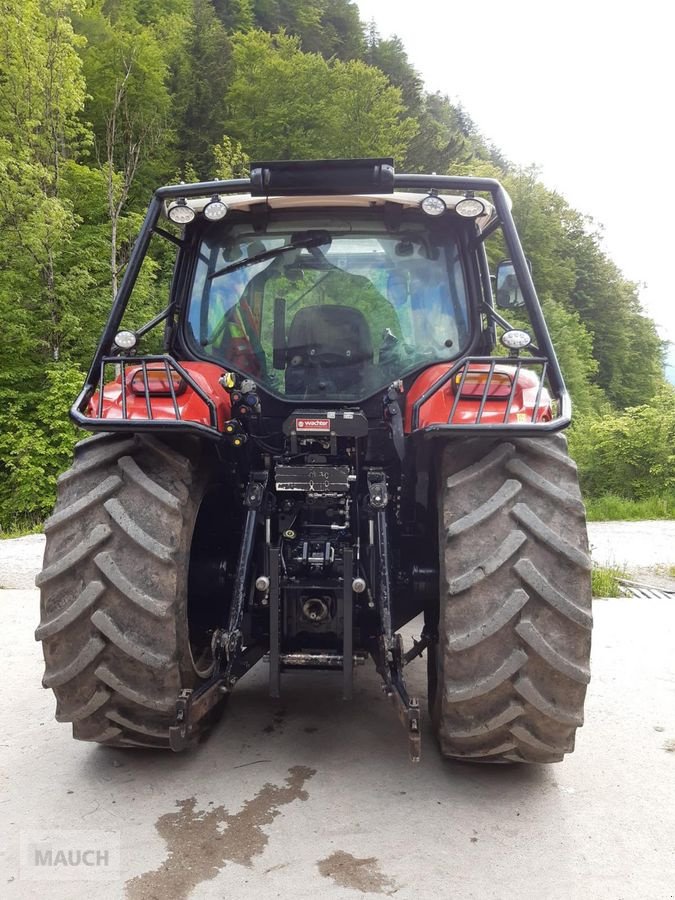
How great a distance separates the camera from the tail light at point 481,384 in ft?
9.02

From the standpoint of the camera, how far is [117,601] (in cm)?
259

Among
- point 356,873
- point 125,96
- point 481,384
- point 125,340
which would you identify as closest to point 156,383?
point 125,340

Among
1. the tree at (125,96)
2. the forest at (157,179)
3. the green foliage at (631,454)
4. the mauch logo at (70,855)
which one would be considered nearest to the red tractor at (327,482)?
the mauch logo at (70,855)

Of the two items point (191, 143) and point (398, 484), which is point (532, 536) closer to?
point (398, 484)

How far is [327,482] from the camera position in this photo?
2918 millimetres

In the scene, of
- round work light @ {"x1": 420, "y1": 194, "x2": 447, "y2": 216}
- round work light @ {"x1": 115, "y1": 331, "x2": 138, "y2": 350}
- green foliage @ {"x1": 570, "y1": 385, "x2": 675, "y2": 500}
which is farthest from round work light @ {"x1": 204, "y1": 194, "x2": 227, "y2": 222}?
green foliage @ {"x1": 570, "y1": 385, "x2": 675, "y2": 500}

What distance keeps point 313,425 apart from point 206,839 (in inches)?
60.4

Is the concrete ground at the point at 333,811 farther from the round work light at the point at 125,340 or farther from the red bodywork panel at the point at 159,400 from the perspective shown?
the round work light at the point at 125,340

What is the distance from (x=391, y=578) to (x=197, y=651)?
0.96 m

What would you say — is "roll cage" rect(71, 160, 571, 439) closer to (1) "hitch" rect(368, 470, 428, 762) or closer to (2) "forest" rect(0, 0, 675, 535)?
(1) "hitch" rect(368, 470, 428, 762)

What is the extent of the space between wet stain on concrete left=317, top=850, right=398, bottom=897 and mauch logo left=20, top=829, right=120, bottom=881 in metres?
0.66

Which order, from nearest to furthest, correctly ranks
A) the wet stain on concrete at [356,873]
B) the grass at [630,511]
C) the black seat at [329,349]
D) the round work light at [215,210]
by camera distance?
the wet stain on concrete at [356,873] → the round work light at [215,210] → the black seat at [329,349] → the grass at [630,511]

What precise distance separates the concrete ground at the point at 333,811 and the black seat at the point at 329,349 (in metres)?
1.62

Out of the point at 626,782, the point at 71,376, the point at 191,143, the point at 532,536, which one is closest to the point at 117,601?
the point at 532,536
